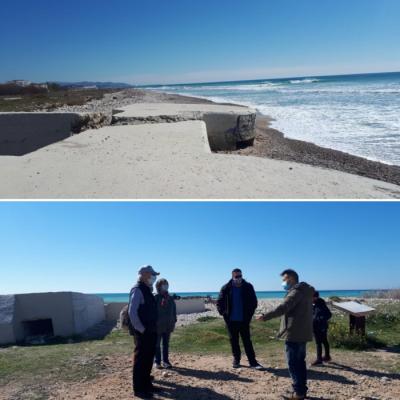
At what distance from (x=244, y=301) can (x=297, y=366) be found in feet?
4.50

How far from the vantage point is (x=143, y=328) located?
195 inches

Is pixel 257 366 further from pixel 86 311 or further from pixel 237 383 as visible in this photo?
pixel 86 311

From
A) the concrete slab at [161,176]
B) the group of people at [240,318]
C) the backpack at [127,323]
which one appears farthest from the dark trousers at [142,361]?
the concrete slab at [161,176]

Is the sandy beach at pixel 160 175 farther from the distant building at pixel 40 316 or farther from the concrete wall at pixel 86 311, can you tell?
the concrete wall at pixel 86 311

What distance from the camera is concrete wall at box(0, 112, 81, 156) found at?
18484 millimetres

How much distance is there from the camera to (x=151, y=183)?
866 centimetres

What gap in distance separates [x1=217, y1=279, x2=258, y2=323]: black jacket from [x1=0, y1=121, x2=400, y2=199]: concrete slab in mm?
2312

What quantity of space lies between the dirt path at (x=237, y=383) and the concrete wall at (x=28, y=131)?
539 inches

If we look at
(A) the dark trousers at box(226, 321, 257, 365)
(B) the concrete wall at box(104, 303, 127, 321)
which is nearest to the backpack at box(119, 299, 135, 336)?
(A) the dark trousers at box(226, 321, 257, 365)

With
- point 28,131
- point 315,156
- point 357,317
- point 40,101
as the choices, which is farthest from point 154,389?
point 40,101

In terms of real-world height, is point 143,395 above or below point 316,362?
above

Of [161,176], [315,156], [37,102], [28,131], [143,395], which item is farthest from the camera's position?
[37,102]

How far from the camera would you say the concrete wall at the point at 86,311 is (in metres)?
12.1

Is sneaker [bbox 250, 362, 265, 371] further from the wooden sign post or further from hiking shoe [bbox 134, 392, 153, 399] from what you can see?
the wooden sign post
